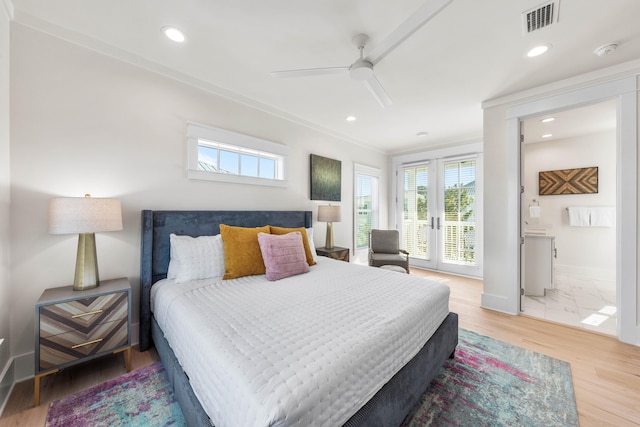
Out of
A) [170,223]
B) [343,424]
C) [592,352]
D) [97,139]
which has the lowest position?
[592,352]

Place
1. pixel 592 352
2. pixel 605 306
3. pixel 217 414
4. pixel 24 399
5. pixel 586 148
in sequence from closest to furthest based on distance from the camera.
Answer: pixel 217 414 < pixel 24 399 < pixel 592 352 < pixel 605 306 < pixel 586 148

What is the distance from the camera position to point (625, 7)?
1613 mm

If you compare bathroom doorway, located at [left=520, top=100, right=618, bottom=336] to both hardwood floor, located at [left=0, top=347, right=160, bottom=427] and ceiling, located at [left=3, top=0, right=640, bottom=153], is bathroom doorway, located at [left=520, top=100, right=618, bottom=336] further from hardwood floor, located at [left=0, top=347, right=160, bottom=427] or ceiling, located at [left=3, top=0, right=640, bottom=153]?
hardwood floor, located at [left=0, top=347, right=160, bottom=427]

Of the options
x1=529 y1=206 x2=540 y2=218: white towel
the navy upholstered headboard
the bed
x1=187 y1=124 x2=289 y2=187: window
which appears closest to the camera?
the bed

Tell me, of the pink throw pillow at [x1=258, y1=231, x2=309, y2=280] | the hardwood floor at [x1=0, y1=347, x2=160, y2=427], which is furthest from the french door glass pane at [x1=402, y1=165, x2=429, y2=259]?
the hardwood floor at [x1=0, y1=347, x2=160, y2=427]

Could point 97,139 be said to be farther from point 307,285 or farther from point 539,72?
point 539,72

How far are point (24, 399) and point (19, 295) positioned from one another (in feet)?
2.24

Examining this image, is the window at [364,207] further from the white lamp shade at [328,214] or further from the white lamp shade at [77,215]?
the white lamp shade at [77,215]

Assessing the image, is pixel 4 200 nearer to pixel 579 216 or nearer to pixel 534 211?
pixel 534 211

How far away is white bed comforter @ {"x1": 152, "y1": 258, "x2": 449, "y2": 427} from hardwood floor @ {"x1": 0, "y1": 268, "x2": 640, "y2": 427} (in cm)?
63

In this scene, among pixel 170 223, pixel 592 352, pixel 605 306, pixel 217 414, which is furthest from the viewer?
pixel 605 306

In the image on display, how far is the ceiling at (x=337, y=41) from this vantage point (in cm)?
163

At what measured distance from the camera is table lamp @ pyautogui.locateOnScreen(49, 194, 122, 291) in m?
1.61

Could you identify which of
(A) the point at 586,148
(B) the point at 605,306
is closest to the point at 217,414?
(B) the point at 605,306
